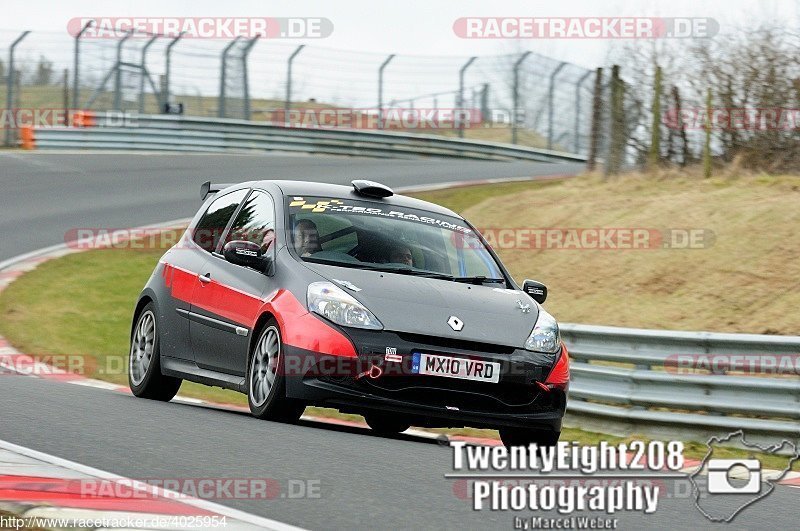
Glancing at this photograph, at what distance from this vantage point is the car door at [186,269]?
909cm

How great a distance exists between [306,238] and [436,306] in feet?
3.57

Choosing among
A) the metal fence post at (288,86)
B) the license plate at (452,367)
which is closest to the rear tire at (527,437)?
the license plate at (452,367)

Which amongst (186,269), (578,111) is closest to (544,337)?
(186,269)

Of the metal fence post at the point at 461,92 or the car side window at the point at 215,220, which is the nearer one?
the car side window at the point at 215,220

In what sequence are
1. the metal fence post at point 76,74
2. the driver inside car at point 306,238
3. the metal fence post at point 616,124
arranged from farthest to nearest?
the metal fence post at point 76,74, the metal fence post at point 616,124, the driver inside car at point 306,238

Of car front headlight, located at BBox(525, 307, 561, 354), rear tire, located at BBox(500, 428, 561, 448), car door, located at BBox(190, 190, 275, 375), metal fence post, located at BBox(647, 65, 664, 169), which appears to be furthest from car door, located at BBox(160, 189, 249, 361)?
metal fence post, located at BBox(647, 65, 664, 169)

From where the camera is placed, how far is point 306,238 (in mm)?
8391

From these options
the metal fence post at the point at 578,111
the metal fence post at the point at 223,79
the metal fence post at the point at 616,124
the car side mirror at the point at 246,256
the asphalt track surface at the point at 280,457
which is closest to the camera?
the asphalt track surface at the point at 280,457

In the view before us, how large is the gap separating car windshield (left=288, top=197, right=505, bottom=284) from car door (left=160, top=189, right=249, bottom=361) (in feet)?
2.91

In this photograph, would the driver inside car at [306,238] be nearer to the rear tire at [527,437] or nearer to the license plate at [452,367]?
the license plate at [452,367]

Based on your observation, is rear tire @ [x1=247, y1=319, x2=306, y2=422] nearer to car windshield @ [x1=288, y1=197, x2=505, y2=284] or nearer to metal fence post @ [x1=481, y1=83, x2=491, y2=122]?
car windshield @ [x1=288, y1=197, x2=505, y2=284]

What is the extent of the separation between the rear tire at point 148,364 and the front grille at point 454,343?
253 centimetres

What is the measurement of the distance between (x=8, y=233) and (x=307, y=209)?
11.8m

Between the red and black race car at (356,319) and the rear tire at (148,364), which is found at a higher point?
the red and black race car at (356,319)
